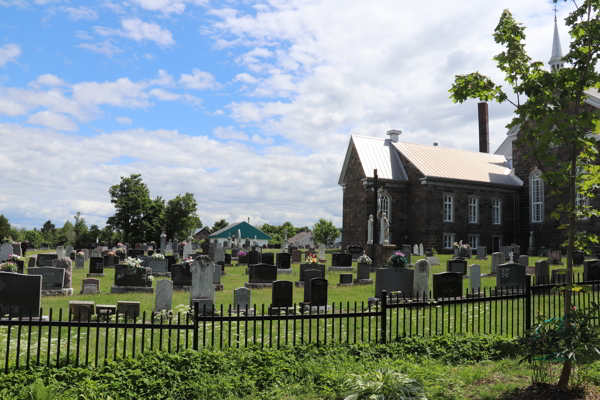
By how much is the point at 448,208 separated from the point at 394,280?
2496 centimetres

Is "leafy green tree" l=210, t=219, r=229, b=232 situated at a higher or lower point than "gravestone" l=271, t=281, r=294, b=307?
higher

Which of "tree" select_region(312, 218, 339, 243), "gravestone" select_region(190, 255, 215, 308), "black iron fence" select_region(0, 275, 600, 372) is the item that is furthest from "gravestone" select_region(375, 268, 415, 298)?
"tree" select_region(312, 218, 339, 243)

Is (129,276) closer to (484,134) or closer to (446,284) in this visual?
(446,284)

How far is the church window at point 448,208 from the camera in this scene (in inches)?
Answer: 1482

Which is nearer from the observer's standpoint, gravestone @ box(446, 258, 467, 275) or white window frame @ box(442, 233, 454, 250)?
gravestone @ box(446, 258, 467, 275)

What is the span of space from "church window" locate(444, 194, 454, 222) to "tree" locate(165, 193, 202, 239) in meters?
30.0

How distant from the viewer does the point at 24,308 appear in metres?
11.7

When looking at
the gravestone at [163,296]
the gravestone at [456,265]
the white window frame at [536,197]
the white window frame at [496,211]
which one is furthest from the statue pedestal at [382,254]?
the white window frame at [536,197]

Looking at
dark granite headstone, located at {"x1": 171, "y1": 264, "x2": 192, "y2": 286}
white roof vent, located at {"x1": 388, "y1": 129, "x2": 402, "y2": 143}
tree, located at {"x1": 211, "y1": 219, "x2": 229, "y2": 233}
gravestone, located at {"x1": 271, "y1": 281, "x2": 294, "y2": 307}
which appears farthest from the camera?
tree, located at {"x1": 211, "y1": 219, "x2": 229, "y2": 233}

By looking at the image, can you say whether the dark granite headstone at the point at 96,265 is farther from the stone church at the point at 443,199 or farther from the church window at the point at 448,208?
the church window at the point at 448,208

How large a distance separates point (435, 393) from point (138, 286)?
12.9 meters

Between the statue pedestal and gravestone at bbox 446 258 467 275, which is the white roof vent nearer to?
the statue pedestal

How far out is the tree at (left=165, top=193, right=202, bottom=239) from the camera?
55.6 meters

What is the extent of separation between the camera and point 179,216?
55844 millimetres
